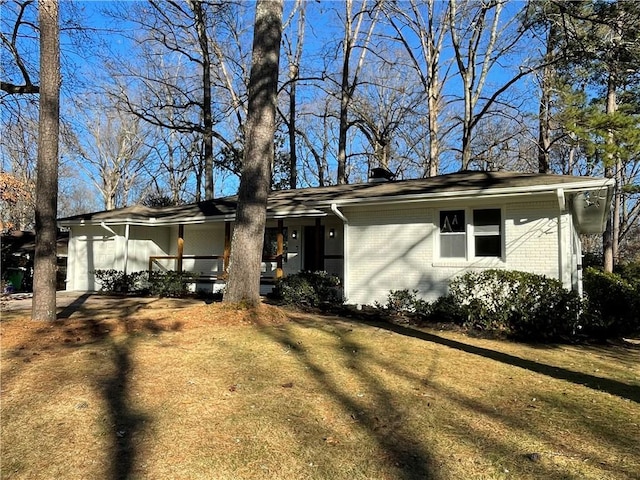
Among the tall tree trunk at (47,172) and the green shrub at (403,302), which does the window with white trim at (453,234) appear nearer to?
the green shrub at (403,302)

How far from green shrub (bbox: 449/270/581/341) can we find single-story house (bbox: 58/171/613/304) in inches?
45.8

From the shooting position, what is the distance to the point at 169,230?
17281 millimetres

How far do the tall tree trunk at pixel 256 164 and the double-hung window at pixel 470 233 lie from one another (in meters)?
4.44

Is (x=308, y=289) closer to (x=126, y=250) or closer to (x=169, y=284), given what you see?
(x=169, y=284)

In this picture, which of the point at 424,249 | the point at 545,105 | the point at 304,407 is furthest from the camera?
the point at 545,105

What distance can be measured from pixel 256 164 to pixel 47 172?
12.1 ft

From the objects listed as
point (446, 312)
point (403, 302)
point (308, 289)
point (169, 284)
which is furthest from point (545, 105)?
point (169, 284)

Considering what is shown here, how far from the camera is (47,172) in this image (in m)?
7.72

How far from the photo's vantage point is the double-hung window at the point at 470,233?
991 cm

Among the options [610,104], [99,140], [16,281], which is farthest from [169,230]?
[99,140]

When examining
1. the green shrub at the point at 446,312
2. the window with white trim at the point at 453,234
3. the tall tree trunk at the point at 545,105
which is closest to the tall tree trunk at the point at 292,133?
the tall tree trunk at the point at 545,105

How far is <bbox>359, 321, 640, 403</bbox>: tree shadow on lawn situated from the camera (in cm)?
506

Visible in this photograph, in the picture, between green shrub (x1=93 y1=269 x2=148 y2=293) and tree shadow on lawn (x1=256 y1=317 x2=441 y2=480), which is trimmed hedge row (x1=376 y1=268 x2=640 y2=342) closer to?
tree shadow on lawn (x1=256 y1=317 x2=441 y2=480)

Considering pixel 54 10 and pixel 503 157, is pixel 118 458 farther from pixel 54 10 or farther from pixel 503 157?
pixel 503 157
